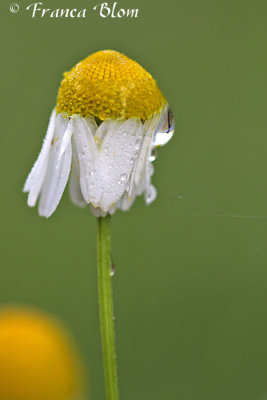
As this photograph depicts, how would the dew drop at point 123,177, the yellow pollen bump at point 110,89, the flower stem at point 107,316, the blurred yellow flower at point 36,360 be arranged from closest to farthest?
the blurred yellow flower at point 36,360
the flower stem at point 107,316
the yellow pollen bump at point 110,89
the dew drop at point 123,177

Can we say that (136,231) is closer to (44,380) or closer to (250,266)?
(250,266)

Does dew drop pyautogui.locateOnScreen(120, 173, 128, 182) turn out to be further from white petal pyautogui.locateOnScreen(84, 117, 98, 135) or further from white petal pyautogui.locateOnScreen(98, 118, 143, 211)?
white petal pyautogui.locateOnScreen(84, 117, 98, 135)

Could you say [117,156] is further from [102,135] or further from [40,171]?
[40,171]

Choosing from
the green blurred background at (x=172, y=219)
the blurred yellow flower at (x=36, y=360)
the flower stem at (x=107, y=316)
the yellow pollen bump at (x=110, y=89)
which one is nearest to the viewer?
the blurred yellow flower at (x=36, y=360)

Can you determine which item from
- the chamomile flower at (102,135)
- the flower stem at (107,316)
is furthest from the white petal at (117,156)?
the flower stem at (107,316)

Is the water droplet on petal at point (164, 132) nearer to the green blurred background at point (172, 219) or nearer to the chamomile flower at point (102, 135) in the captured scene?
the chamomile flower at point (102, 135)

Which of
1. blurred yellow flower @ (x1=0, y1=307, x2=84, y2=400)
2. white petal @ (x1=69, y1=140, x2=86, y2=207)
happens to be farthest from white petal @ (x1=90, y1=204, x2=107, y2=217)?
blurred yellow flower @ (x1=0, y1=307, x2=84, y2=400)

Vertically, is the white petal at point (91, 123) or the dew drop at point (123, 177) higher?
the white petal at point (91, 123)
